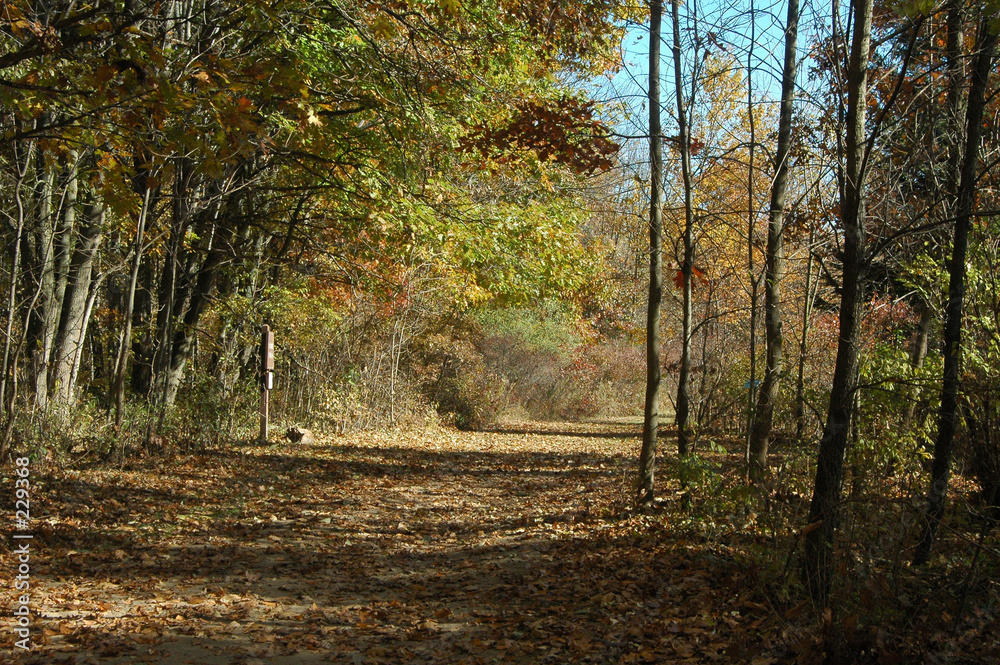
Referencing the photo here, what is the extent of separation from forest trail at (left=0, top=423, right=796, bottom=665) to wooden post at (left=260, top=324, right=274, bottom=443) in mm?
1974

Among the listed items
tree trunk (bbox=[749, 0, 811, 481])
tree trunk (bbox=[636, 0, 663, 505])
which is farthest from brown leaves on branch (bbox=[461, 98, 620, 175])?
tree trunk (bbox=[749, 0, 811, 481])

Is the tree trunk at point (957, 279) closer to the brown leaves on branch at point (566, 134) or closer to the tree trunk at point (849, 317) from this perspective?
the tree trunk at point (849, 317)

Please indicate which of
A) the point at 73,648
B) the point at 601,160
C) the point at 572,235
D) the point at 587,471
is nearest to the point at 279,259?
the point at 572,235

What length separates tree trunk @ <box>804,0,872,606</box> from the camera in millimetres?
4496

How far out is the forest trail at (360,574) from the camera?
4.85 meters

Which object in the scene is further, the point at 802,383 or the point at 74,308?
the point at 74,308

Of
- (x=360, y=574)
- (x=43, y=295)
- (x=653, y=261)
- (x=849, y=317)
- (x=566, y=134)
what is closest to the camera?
(x=849, y=317)

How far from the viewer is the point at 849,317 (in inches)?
178

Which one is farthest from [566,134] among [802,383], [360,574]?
[360,574]

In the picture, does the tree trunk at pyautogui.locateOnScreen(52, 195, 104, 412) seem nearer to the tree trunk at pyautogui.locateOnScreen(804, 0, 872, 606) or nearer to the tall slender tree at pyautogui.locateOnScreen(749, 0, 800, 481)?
the tall slender tree at pyautogui.locateOnScreen(749, 0, 800, 481)

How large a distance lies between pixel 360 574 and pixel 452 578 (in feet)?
2.76

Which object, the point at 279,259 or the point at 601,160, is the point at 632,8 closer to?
the point at 601,160

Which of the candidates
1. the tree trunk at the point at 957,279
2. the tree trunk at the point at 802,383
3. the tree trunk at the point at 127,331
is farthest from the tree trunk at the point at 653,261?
the tree trunk at the point at 127,331

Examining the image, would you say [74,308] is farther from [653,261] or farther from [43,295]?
[653,261]
